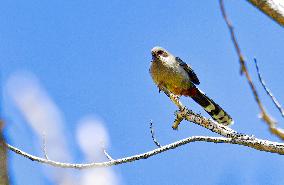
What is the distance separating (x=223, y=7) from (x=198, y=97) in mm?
8265

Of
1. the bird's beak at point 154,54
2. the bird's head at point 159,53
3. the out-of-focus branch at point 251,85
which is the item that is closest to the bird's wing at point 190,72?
the bird's head at point 159,53

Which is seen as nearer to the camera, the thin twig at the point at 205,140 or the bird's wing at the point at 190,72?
the thin twig at the point at 205,140

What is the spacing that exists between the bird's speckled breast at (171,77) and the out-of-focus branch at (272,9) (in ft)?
24.5

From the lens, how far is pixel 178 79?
31.6 feet

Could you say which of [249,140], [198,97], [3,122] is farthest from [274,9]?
[198,97]

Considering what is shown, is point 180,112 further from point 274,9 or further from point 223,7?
point 223,7

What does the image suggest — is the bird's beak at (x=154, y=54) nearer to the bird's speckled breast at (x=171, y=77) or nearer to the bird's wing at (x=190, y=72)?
the bird's speckled breast at (x=171, y=77)

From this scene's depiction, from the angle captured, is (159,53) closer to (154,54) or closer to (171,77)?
(154,54)

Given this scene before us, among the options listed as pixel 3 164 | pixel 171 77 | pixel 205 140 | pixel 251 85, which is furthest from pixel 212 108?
pixel 3 164

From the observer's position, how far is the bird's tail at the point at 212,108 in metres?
8.66

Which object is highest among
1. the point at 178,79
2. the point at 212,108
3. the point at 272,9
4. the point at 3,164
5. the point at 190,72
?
the point at 190,72

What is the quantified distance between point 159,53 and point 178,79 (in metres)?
0.98

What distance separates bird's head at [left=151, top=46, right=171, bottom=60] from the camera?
10223 mm

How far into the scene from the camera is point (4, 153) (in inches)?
44.8
